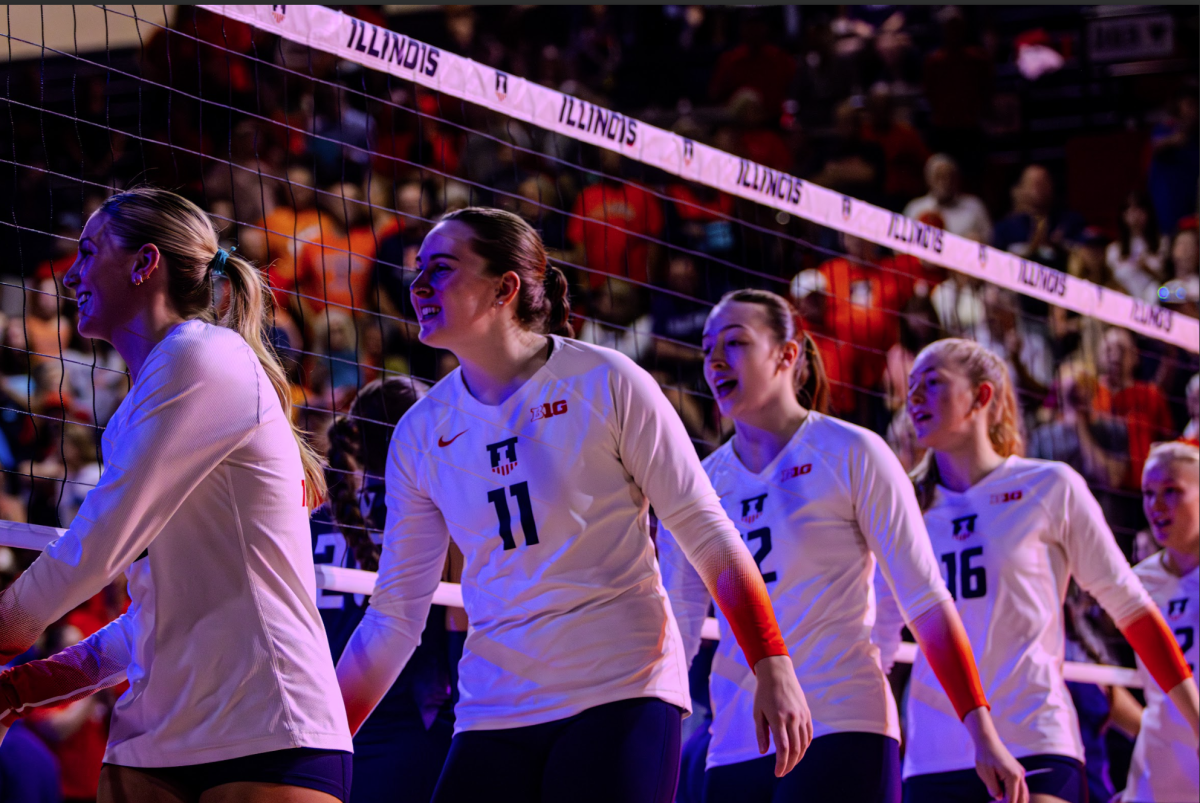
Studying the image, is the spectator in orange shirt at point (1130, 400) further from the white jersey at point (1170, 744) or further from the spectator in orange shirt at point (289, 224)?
the spectator in orange shirt at point (289, 224)

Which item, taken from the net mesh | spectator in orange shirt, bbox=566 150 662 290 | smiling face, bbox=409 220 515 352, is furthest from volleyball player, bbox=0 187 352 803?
spectator in orange shirt, bbox=566 150 662 290

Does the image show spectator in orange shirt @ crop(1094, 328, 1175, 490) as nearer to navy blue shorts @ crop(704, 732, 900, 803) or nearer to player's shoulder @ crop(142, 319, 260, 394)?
navy blue shorts @ crop(704, 732, 900, 803)

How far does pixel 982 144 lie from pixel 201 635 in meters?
10.3

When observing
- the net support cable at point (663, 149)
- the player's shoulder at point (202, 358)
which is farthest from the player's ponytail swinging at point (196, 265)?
the net support cable at point (663, 149)

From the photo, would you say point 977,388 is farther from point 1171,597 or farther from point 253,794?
point 253,794

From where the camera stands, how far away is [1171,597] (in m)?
6.07

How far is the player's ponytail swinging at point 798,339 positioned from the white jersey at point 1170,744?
1.94 meters

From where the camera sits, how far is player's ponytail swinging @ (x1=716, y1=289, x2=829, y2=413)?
14.3ft

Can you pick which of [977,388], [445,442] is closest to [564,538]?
[445,442]

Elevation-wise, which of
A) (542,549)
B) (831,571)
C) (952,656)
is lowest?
(952,656)

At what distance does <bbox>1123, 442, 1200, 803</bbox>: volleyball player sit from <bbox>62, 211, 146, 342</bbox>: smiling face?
462cm

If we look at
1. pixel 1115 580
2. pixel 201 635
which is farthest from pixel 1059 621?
pixel 201 635

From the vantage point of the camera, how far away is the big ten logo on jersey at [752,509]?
4.21 meters

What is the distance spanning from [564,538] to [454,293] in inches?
26.6
